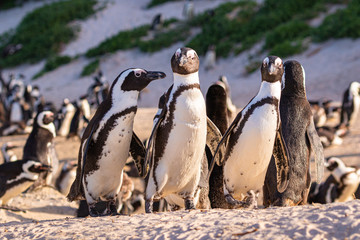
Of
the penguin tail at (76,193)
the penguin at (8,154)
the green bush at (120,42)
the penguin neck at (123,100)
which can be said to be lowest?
the penguin tail at (76,193)

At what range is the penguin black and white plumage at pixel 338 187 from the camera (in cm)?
695

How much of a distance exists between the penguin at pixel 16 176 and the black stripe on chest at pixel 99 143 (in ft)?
8.58

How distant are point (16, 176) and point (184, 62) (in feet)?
11.0

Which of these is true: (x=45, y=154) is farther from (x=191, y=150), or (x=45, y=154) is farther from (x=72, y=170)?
(x=191, y=150)

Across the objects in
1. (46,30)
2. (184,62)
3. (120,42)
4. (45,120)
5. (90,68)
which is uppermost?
(46,30)

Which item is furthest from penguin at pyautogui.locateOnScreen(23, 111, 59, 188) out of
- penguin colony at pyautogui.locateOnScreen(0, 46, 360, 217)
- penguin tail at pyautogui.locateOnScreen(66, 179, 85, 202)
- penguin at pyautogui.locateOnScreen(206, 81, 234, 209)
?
penguin tail at pyautogui.locateOnScreen(66, 179, 85, 202)

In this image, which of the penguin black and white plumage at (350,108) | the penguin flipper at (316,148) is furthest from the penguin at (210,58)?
the penguin flipper at (316,148)

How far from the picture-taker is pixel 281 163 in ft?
14.3

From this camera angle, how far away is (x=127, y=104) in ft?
13.4

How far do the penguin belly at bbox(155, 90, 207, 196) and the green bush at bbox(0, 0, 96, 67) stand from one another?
21176mm

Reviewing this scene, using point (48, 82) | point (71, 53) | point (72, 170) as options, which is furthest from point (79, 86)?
point (72, 170)

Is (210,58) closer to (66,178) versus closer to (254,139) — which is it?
(66,178)

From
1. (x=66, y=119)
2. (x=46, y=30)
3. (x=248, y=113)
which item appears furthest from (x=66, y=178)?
(x=46, y=30)

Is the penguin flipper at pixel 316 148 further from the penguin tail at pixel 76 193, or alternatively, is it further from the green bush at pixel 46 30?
the green bush at pixel 46 30
